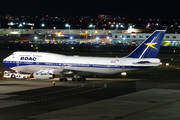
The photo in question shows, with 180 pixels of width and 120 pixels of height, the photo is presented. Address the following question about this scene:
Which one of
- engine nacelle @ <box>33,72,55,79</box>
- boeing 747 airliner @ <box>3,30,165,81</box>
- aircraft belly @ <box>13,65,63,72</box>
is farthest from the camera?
aircraft belly @ <box>13,65,63,72</box>

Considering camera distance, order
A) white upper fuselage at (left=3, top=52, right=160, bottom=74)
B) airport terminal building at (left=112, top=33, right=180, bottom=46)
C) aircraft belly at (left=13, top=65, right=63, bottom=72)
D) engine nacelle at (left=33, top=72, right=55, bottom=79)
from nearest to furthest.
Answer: white upper fuselage at (left=3, top=52, right=160, bottom=74) → engine nacelle at (left=33, top=72, right=55, bottom=79) → aircraft belly at (left=13, top=65, right=63, bottom=72) → airport terminal building at (left=112, top=33, right=180, bottom=46)

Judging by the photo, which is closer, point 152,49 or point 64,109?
point 64,109

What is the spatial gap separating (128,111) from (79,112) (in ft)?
14.6

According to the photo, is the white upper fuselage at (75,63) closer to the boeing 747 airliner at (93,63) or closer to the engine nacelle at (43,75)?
the boeing 747 airliner at (93,63)

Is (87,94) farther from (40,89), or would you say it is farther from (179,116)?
(179,116)

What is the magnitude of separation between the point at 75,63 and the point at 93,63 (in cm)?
293

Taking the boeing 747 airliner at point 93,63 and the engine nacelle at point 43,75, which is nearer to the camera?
the boeing 747 airliner at point 93,63

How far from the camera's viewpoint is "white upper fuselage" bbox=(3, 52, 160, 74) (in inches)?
2013

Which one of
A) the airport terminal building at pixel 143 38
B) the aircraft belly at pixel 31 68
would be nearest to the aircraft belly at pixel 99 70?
the aircraft belly at pixel 31 68

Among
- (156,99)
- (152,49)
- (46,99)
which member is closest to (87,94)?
(46,99)

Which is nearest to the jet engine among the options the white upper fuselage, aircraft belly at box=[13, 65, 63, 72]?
the white upper fuselage

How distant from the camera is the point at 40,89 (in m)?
43.0

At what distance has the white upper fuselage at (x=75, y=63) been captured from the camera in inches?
2013

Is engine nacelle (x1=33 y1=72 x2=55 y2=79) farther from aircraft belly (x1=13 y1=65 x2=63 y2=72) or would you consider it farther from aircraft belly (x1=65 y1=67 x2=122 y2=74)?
aircraft belly (x1=65 y1=67 x2=122 y2=74)
